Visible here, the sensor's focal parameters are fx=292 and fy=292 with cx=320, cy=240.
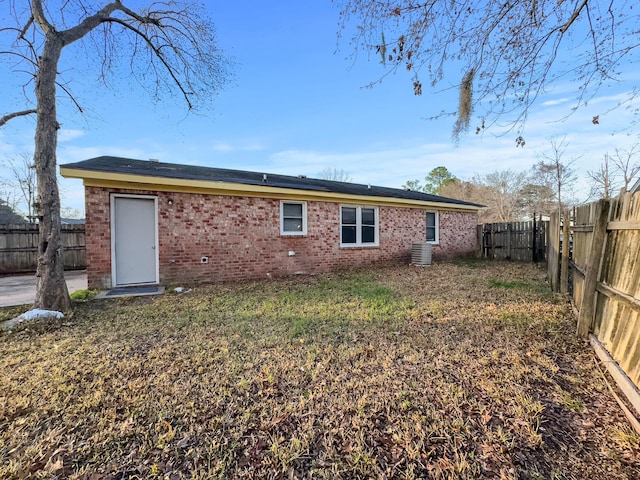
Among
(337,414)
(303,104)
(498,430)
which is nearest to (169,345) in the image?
(337,414)

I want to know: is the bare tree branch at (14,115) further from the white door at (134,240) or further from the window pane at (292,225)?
the window pane at (292,225)

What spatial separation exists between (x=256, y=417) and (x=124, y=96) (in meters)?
9.12

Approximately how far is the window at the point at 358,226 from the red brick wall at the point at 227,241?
23cm

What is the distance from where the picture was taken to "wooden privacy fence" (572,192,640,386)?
95.4 inches

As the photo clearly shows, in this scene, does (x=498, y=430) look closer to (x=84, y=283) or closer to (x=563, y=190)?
(x=84, y=283)

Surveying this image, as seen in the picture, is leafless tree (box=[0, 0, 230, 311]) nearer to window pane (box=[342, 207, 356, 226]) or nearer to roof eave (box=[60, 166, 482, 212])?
roof eave (box=[60, 166, 482, 212])

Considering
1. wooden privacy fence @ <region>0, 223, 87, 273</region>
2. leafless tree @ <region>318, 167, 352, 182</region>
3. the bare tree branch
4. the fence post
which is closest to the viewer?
the fence post

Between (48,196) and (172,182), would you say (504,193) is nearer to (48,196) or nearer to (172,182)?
(172,182)

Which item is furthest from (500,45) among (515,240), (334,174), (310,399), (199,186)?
(334,174)

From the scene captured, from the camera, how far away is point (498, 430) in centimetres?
199

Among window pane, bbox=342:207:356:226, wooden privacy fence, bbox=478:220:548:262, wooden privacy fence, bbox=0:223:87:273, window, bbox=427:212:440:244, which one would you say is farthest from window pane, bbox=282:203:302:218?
wooden privacy fence, bbox=478:220:548:262

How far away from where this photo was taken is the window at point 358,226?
10.1 metres

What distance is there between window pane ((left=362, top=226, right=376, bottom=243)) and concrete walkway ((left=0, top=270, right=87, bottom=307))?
824cm

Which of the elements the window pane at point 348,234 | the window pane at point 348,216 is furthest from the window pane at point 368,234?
the window pane at point 348,216
